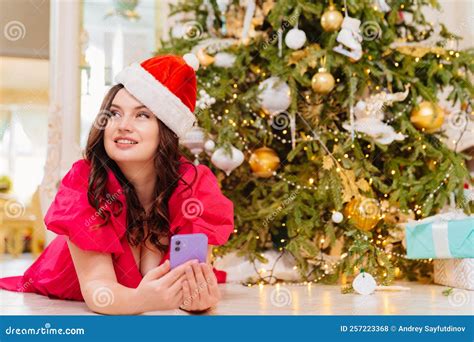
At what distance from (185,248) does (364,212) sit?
933mm

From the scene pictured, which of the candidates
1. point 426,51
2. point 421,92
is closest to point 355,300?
point 421,92

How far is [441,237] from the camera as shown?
2.09 metres

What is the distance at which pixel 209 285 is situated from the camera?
1483mm

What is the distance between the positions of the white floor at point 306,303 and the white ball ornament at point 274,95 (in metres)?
0.66

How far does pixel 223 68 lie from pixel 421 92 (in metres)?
0.77

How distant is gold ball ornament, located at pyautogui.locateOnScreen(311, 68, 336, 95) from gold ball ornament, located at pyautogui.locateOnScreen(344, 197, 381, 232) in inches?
16.4

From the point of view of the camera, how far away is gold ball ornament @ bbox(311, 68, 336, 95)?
2.22m

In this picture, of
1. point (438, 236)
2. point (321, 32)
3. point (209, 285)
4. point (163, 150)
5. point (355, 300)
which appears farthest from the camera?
point (321, 32)

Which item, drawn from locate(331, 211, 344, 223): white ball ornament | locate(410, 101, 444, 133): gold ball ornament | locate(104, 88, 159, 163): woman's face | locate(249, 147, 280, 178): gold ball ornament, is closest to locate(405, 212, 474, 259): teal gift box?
locate(331, 211, 344, 223): white ball ornament

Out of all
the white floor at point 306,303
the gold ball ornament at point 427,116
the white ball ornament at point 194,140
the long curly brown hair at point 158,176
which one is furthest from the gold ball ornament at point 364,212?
the long curly brown hair at point 158,176

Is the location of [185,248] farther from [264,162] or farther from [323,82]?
[323,82]

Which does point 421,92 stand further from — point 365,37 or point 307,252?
point 307,252

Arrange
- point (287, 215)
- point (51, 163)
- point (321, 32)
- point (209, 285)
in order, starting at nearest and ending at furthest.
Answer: point (209, 285)
point (287, 215)
point (321, 32)
point (51, 163)

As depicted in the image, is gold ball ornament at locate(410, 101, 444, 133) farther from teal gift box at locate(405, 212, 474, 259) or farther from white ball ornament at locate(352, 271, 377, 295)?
white ball ornament at locate(352, 271, 377, 295)
